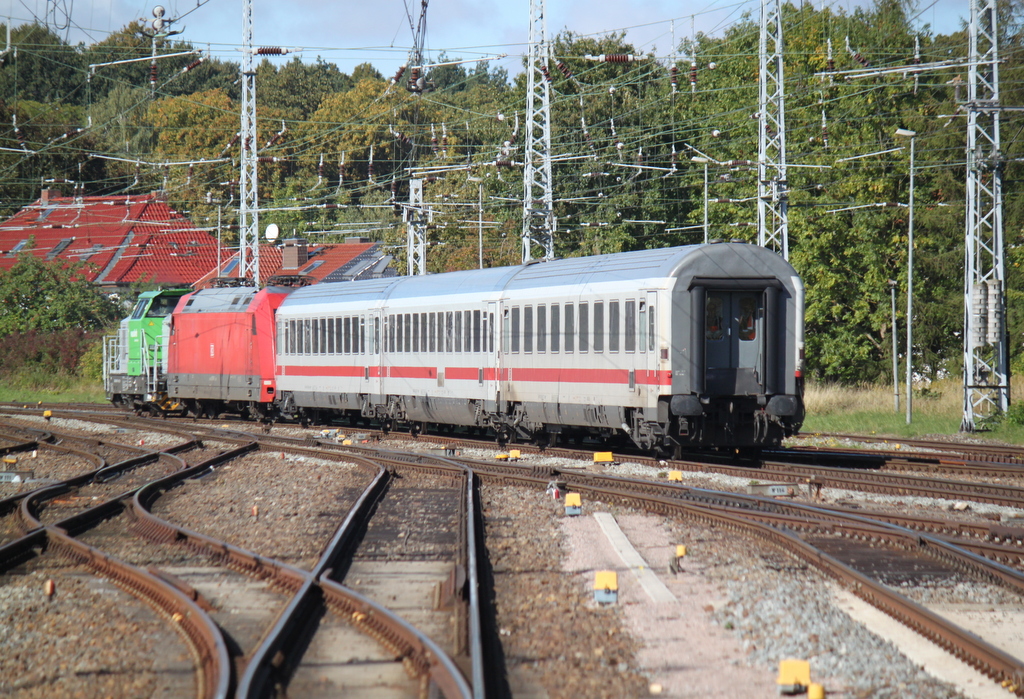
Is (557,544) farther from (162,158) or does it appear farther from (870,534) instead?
(162,158)

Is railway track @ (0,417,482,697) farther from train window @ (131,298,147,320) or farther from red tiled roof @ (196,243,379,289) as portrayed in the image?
red tiled roof @ (196,243,379,289)

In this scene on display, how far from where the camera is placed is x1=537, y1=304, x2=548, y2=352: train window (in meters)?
19.8

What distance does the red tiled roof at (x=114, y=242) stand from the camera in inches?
2591

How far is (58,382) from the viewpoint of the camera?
161ft

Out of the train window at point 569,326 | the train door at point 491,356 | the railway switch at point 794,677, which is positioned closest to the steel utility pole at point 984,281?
the train window at point 569,326

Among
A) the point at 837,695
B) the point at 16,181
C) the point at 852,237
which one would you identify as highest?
the point at 16,181

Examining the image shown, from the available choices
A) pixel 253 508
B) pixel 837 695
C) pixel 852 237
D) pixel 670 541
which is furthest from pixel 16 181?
pixel 837 695

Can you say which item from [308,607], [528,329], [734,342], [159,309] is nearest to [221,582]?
[308,607]

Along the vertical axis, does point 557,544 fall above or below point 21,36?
below

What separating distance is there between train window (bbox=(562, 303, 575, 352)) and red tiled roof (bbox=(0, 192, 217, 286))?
1947 inches

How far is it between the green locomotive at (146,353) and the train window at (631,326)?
19.1 m

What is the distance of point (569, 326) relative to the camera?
19.1 meters

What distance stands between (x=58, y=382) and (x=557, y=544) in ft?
141

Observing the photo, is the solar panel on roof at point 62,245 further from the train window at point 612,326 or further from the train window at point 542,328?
the train window at point 612,326
